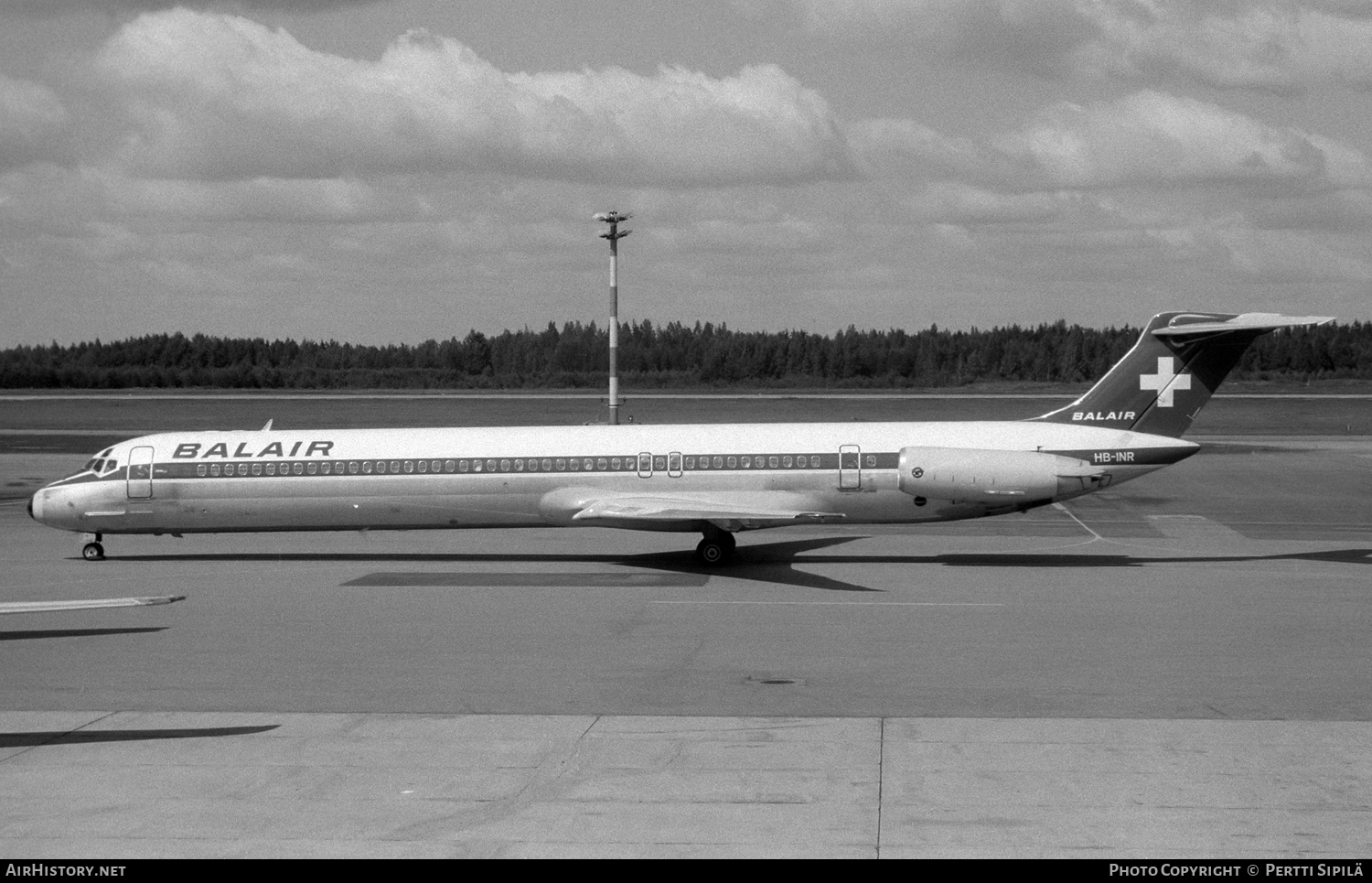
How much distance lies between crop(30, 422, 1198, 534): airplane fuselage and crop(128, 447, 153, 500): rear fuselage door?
27 millimetres

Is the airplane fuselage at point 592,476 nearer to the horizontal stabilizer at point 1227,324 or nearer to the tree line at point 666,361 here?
the horizontal stabilizer at point 1227,324

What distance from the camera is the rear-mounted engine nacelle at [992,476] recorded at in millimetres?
26578

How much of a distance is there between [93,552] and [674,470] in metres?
12.4

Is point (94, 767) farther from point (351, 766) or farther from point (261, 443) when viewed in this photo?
point (261, 443)

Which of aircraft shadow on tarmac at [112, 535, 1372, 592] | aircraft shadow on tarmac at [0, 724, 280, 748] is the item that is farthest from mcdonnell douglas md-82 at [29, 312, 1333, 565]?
aircraft shadow on tarmac at [0, 724, 280, 748]

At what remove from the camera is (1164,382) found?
27.8m

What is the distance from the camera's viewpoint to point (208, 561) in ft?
93.1

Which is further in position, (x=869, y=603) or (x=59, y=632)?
(x=869, y=603)

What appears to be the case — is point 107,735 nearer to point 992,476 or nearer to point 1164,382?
point 992,476

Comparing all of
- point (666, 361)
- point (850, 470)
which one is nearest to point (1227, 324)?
point (850, 470)

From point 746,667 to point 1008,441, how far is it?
11638mm

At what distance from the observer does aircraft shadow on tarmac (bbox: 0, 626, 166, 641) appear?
63.8 ft

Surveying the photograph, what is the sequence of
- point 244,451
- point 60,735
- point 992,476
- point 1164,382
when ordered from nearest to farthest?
point 60,735 → point 992,476 → point 1164,382 → point 244,451

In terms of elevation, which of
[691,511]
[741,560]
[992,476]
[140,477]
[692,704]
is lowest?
[692,704]
